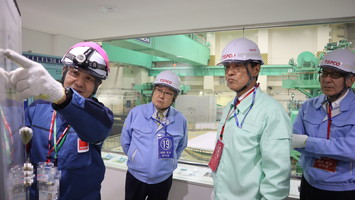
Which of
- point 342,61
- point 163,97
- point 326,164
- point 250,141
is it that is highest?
point 342,61

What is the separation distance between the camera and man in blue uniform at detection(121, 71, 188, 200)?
2.01m

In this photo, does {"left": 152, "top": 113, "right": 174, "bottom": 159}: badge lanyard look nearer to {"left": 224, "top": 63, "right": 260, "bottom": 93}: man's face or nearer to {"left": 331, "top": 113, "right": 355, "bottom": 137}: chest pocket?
{"left": 224, "top": 63, "right": 260, "bottom": 93}: man's face

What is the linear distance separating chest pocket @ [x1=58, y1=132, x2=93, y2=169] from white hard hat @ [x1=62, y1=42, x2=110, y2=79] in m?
0.34

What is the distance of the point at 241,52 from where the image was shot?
1.54m

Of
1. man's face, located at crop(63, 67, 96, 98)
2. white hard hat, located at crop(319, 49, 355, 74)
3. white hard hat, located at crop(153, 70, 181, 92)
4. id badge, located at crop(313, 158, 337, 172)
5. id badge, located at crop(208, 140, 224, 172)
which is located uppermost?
white hard hat, located at crop(319, 49, 355, 74)

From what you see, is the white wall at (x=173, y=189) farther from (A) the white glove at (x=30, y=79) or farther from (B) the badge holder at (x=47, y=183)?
(A) the white glove at (x=30, y=79)

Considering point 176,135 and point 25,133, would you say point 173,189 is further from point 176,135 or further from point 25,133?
point 25,133

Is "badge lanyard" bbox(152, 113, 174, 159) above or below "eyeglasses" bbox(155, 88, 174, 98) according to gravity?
below

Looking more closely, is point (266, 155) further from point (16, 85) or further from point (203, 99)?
point (203, 99)

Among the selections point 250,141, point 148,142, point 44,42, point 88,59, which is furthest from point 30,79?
point 44,42

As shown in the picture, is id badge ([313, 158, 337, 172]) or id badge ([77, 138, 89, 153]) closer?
id badge ([77, 138, 89, 153])

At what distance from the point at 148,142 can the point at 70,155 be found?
99 centimetres

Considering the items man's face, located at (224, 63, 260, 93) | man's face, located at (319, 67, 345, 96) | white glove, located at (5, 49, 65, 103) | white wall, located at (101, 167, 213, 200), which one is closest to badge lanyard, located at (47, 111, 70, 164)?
white glove, located at (5, 49, 65, 103)

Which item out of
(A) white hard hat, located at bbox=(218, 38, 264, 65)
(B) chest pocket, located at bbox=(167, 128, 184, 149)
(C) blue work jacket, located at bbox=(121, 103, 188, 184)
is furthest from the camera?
(B) chest pocket, located at bbox=(167, 128, 184, 149)
